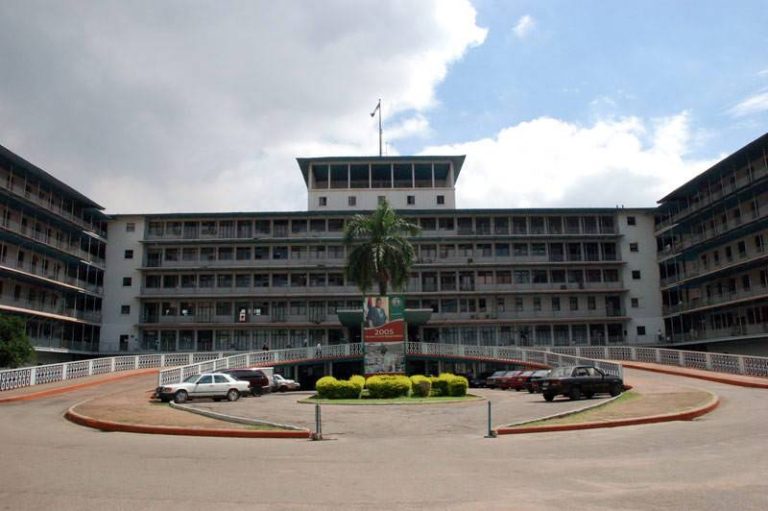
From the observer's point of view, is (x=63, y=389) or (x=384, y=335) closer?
(x=63, y=389)

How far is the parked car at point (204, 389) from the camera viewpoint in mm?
27297

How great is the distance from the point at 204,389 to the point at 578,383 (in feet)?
52.0

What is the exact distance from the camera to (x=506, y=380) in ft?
124

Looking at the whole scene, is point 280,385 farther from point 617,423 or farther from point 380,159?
point 380,159

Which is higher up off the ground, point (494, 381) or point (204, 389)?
point (204, 389)

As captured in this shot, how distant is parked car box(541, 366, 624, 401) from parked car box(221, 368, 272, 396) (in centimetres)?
1499

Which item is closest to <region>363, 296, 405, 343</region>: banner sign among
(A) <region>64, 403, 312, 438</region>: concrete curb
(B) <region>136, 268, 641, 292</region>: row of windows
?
(B) <region>136, 268, 641, 292</region>: row of windows

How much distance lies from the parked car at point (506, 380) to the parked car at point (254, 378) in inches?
532

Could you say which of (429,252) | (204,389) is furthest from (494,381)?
(429,252)

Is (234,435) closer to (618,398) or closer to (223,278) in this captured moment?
(618,398)

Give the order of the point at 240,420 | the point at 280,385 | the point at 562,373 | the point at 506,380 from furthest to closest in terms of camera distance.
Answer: the point at 280,385 < the point at 506,380 < the point at 562,373 < the point at 240,420

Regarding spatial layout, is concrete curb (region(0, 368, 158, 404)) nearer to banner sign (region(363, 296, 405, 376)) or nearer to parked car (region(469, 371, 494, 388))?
banner sign (region(363, 296, 405, 376))

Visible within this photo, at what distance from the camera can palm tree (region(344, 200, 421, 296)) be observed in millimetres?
48125

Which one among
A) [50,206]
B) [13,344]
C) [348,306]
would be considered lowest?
[13,344]
